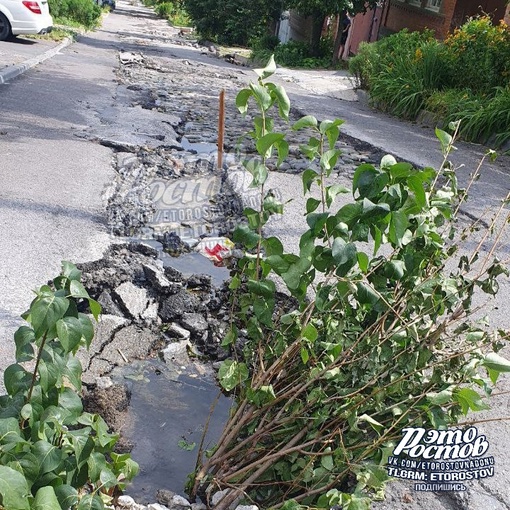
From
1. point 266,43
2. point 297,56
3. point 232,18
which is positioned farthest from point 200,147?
point 232,18

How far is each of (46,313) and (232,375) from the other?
1153 millimetres

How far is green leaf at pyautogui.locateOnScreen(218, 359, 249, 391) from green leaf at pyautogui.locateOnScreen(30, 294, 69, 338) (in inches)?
43.0

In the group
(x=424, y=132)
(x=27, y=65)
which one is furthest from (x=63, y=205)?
(x=27, y=65)

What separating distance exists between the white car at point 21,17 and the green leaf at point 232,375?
17.4 meters

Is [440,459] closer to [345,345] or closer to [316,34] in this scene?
[345,345]

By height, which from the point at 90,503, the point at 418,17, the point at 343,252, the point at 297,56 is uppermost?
the point at 418,17

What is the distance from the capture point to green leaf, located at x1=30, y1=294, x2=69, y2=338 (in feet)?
6.74

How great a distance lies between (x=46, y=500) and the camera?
6.37 ft

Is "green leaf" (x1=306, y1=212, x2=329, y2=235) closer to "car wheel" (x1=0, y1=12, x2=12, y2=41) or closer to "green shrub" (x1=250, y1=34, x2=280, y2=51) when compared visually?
"car wheel" (x1=0, y1=12, x2=12, y2=41)

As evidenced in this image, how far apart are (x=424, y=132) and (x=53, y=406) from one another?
467 inches

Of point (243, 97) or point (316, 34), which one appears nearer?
point (243, 97)

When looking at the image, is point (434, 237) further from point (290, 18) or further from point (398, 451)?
point (290, 18)

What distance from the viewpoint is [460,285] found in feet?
8.90

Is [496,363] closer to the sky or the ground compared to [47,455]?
closer to the sky
